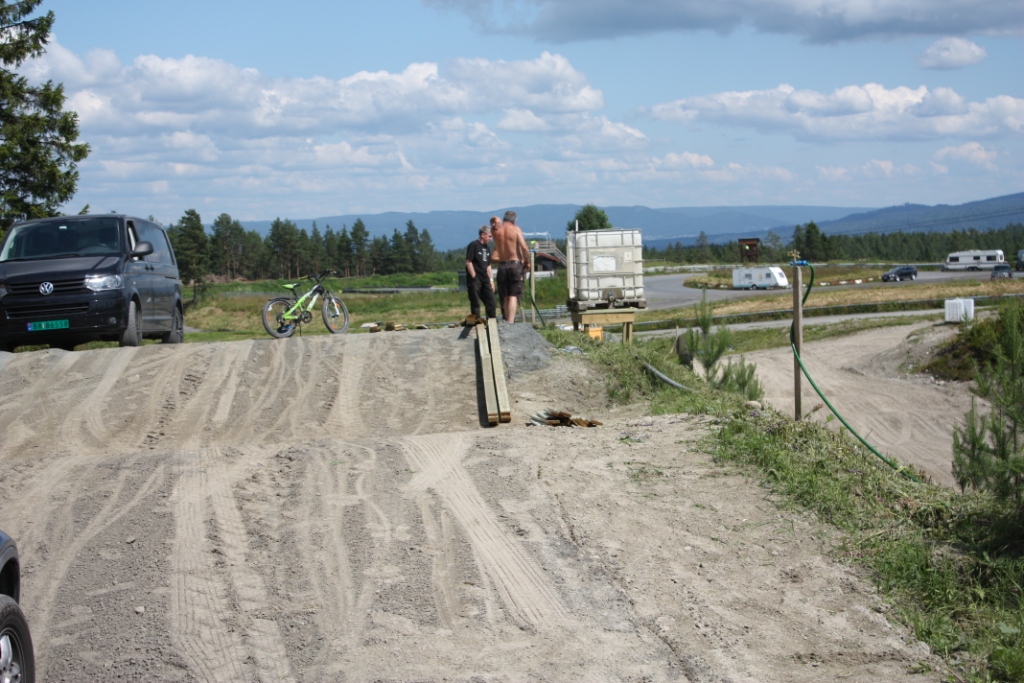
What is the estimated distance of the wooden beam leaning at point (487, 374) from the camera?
10980 millimetres

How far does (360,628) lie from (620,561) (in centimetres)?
173

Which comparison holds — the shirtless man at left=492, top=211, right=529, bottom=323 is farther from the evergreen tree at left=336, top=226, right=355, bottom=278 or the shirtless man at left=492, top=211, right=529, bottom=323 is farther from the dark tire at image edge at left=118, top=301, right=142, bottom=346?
the evergreen tree at left=336, top=226, right=355, bottom=278

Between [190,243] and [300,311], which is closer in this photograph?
[300,311]

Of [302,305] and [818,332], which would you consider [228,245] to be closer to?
[818,332]

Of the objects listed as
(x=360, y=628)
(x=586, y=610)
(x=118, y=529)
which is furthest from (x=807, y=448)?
(x=118, y=529)

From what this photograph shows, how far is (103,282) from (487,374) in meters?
5.60

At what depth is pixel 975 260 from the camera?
98125 millimetres

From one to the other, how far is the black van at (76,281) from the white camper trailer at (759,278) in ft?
232

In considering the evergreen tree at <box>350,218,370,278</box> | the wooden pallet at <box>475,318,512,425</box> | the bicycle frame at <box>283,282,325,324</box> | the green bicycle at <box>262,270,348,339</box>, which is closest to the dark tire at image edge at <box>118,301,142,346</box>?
the green bicycle at <box>262,270,348,339</box>

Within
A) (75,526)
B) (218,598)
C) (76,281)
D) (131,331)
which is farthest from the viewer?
(131,331)

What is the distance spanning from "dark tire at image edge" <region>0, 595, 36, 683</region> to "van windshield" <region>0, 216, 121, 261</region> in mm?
10324

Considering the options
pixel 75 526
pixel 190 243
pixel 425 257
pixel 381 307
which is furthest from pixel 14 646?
pixel 425 257

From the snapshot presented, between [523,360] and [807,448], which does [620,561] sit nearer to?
[807,448]

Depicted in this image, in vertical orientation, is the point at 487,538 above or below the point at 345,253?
below
